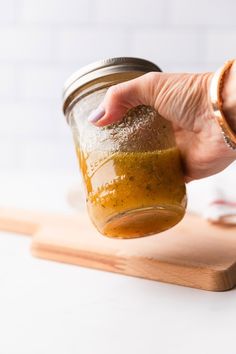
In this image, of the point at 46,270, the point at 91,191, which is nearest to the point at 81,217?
the point at 46,270

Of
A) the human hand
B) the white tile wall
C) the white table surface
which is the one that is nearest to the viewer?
the white table surface

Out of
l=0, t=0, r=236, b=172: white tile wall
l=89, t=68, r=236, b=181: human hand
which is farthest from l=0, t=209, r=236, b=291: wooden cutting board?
l=0, t=0, r=236, b=172: white tile wall

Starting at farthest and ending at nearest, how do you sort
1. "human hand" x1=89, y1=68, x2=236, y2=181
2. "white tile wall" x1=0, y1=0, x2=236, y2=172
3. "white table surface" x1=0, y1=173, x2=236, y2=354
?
"white tile wall" x1=0, y1=0, x2=236, y2=172 < "human hand" x1=89, y1=68, x2=236, y2=181 < "white table surface" x1=0, y1=173, x2=236, y2=354

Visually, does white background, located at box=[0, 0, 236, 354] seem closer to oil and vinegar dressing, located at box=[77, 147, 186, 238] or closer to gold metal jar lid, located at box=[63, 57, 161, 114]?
oil and vinegar dressing, located at box=[77, 147, 186, 238]
